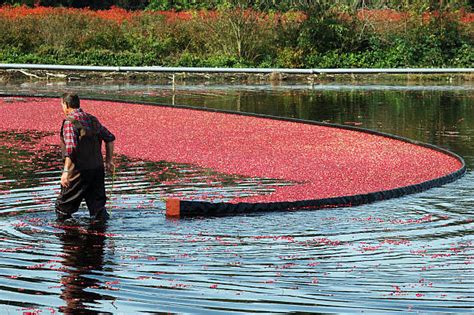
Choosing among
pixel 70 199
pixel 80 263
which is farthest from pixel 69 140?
pixel 80 263

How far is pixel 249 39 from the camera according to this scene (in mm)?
37906

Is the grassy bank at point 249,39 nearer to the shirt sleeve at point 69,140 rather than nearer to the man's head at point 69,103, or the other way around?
the man's head at point 69,103

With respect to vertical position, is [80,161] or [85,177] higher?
[80,161]

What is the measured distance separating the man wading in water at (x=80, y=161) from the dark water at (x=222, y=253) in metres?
0.25

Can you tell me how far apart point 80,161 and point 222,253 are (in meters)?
2.29

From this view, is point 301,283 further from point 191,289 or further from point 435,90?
point 435,90

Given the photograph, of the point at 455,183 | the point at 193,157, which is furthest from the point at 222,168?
the point at 455,183

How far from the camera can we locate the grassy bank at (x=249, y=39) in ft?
122

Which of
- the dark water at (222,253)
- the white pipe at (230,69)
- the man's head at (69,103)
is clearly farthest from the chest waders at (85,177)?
the white pipe at (230,69)

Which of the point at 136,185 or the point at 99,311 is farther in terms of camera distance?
the point at 136,185

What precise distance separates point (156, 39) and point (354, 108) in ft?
46.4

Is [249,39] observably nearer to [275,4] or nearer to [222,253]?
[275,4]

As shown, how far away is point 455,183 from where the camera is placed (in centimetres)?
1473

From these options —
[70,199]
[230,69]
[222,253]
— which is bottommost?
[222,253]
